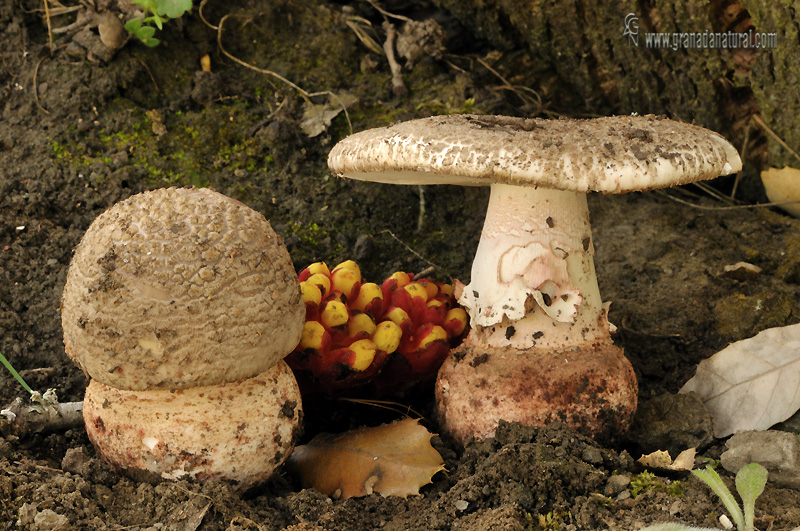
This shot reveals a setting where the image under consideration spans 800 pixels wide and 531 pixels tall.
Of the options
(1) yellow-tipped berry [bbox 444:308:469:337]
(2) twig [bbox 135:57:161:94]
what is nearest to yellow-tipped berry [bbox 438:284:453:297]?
(1) yellow-tipped berry [bbox 444:308:469:337]

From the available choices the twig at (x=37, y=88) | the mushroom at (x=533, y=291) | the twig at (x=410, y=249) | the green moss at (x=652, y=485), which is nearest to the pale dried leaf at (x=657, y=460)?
the green moss at (x=652, y=485)

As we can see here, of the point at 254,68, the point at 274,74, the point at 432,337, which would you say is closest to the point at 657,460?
the point at 432,337

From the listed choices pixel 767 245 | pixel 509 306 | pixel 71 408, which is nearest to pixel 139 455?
pixel 71 408

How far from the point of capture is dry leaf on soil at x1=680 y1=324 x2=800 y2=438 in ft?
9.36

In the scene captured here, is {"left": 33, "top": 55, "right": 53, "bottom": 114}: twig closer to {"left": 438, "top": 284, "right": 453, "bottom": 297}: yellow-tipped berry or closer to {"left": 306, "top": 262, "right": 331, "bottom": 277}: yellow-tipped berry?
{"left": 306, "top": 262, "right": 331, "bottom": 277}: yellow-tipped berry

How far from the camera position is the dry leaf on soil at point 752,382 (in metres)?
2.85

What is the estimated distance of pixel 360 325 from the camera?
9.86ft

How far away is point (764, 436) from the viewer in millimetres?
2541

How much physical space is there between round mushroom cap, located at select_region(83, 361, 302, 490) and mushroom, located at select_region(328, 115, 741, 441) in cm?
80

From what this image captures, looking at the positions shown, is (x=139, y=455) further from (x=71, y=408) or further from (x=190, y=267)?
(x=190, y=267)

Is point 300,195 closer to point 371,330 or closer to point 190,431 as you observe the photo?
point 371,330

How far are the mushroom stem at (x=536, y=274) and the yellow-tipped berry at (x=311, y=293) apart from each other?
0.62 metres

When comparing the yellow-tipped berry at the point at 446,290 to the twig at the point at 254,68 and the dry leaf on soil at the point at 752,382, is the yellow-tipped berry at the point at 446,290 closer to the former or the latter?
the dry leaf on soil at the point at 752,382

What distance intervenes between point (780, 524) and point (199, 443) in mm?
1838
